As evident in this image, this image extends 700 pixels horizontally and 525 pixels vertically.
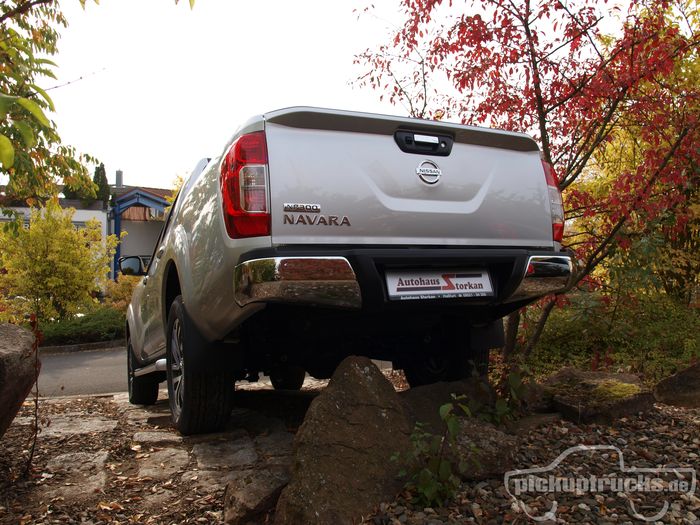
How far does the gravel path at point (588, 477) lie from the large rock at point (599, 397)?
6 centimetres

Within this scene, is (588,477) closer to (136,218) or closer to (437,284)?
(437,284)

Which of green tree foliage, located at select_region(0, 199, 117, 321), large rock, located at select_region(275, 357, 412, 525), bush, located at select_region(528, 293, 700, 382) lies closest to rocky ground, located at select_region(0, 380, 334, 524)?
large rock, located at select_region(275, 357, 412, 525)

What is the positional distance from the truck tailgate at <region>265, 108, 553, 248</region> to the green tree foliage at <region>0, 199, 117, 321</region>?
1366 centimetres

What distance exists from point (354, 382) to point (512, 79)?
3.53 meters

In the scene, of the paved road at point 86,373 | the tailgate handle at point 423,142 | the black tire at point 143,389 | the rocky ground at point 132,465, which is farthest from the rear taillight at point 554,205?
the paved road at point 86,373

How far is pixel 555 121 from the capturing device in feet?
17.7

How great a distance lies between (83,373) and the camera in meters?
9.48

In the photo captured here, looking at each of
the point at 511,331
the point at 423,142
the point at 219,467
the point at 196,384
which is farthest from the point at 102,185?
the point at 423,142

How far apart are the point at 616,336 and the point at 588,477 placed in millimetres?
4251

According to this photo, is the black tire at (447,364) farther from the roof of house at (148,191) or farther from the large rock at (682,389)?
the roof of house at (148,191)

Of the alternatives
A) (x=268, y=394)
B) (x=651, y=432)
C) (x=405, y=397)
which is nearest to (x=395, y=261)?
(x=405, y=397)

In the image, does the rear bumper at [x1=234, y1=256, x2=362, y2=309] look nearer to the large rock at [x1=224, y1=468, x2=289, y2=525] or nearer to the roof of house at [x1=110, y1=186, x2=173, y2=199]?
the large rock at [x1=224, y1=468, x2=289, y2=525]

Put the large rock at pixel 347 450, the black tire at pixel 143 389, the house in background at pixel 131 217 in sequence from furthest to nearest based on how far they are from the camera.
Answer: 1. the house in background at pixel 131 217
2. the black tire at pixel 143 389
3. the large rock at pixel 347 450

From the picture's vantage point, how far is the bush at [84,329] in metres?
13.8
